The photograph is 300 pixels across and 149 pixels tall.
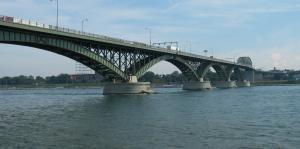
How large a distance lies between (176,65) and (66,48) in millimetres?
73455

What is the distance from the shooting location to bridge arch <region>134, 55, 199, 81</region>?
115650 mm

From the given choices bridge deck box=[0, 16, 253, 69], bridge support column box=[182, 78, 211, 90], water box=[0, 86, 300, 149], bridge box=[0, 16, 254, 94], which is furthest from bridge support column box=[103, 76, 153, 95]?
water box=[0, 86, 300, 149]

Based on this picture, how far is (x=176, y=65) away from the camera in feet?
498

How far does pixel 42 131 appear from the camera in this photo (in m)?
37.6

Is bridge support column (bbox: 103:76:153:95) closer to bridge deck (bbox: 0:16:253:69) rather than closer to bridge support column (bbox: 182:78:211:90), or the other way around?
bridge deck (bbox: 0:16:253:69)

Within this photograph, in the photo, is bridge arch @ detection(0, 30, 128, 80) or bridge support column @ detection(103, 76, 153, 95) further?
bridge support column @ detection(103, 76, 153, 95)

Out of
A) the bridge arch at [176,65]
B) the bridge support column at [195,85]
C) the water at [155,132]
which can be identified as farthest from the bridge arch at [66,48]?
the bridge support column at [195,85]

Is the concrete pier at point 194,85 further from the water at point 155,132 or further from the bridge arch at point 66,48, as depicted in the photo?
the water at point 155,132

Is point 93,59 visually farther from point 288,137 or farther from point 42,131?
point 288,137

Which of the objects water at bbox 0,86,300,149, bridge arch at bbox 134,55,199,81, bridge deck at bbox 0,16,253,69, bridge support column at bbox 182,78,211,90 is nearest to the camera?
water at bbox 0,86,300,149

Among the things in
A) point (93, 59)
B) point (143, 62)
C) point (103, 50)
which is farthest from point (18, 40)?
point (143, 62)

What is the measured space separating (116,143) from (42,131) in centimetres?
920

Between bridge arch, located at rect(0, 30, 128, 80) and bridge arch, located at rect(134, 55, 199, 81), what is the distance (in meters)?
8.40

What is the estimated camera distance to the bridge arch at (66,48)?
68.8 m
